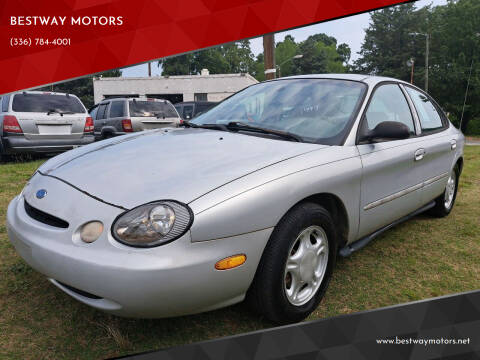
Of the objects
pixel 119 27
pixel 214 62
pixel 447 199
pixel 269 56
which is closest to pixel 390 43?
pixel 214 62

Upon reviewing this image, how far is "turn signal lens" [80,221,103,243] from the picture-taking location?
1.72 m

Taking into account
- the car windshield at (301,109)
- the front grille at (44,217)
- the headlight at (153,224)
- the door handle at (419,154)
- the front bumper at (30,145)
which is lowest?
the front bumper at (30,145)

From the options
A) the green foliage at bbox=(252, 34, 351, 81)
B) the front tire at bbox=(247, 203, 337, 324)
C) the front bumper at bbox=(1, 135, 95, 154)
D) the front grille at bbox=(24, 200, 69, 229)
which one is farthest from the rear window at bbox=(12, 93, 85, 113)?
the green foliage at bbox=(252, 34, 351, 81)

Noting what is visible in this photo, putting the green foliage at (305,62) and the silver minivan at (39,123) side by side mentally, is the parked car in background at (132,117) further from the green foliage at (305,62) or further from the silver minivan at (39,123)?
the green foliage at (305,62)

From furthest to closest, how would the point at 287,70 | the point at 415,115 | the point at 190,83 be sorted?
1. the point at 287,70
2. the point at 190,83
3. the point at 415,115

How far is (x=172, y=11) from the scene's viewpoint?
6.14 m

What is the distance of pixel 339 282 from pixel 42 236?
1915 mm

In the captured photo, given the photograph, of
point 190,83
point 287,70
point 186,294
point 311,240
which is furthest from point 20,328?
point 287,70

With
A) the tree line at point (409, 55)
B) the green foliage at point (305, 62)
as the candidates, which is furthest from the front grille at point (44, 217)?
the green foliage at point (305, 62)

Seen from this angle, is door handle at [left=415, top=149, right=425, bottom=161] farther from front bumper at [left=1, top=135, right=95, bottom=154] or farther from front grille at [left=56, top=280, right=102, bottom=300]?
front bumper at [left=1, top=135, right=95, bottom=154]

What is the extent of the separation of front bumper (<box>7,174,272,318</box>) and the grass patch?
0.32 metres

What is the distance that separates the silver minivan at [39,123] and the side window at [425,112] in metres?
6.40

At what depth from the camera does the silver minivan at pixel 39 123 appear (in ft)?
22.9

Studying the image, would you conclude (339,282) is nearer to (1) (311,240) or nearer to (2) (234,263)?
(1) (311,240)
